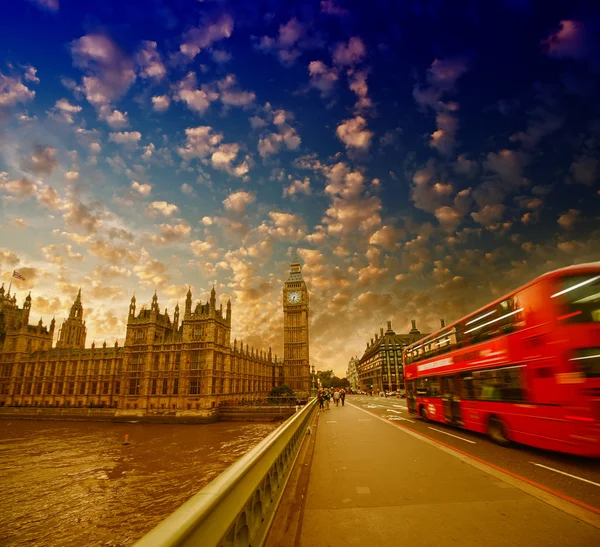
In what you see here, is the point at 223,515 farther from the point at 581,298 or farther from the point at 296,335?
the point at 296,335

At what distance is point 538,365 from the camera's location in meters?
10.3

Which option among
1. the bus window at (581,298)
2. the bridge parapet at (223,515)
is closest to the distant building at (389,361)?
the bus window at (581,298)

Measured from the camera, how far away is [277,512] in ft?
18.7

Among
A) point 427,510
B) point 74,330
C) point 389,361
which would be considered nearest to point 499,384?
point 427,510

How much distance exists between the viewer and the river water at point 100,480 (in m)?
12.6

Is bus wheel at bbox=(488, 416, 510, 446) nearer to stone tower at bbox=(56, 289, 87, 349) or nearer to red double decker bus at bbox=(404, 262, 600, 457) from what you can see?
red double decker bus at bbox=(404, 262, 600, 457)

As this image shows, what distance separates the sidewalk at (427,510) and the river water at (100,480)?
9055 millimetres

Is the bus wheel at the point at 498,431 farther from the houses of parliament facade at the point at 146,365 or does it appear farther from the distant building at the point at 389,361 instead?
the distant building at the point at 389,361

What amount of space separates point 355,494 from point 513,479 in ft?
12.7

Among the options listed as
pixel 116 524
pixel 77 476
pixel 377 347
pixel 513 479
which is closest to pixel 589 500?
pixel 513 479

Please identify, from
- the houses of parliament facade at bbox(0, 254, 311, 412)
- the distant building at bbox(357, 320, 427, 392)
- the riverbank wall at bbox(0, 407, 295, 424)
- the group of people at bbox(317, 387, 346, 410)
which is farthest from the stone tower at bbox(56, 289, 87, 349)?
the distant building at bbox(357, 320, 427, 392)

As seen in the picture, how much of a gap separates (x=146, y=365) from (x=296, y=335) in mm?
48483

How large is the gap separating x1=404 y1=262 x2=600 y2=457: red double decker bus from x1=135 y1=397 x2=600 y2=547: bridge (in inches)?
57.4

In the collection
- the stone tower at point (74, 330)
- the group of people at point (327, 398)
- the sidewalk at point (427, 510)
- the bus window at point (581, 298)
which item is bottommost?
the group of people at point (327, 398)
